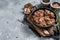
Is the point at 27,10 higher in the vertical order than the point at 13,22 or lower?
higher

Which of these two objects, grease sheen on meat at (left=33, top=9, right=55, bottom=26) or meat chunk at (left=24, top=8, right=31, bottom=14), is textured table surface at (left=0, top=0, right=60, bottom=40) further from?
grease sheen on meat at (left=33, top=9, right=55, bottom=26)

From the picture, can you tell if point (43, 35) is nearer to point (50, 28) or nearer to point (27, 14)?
point (50, 28)

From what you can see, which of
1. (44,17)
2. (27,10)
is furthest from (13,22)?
(44,17)

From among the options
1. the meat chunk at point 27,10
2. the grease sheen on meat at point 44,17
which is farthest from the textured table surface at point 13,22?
the grease sheen on meat at point 44,17

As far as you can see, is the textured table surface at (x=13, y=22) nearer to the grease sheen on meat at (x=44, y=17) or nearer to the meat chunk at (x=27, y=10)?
the meat chunk at (x=27, y=10)

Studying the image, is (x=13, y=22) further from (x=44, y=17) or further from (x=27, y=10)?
(x=44, y=17)

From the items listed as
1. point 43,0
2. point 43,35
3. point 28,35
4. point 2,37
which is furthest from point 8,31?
point 43,0

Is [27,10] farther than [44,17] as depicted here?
Yes

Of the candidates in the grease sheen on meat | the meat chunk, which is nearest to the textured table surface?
the meat chunk
